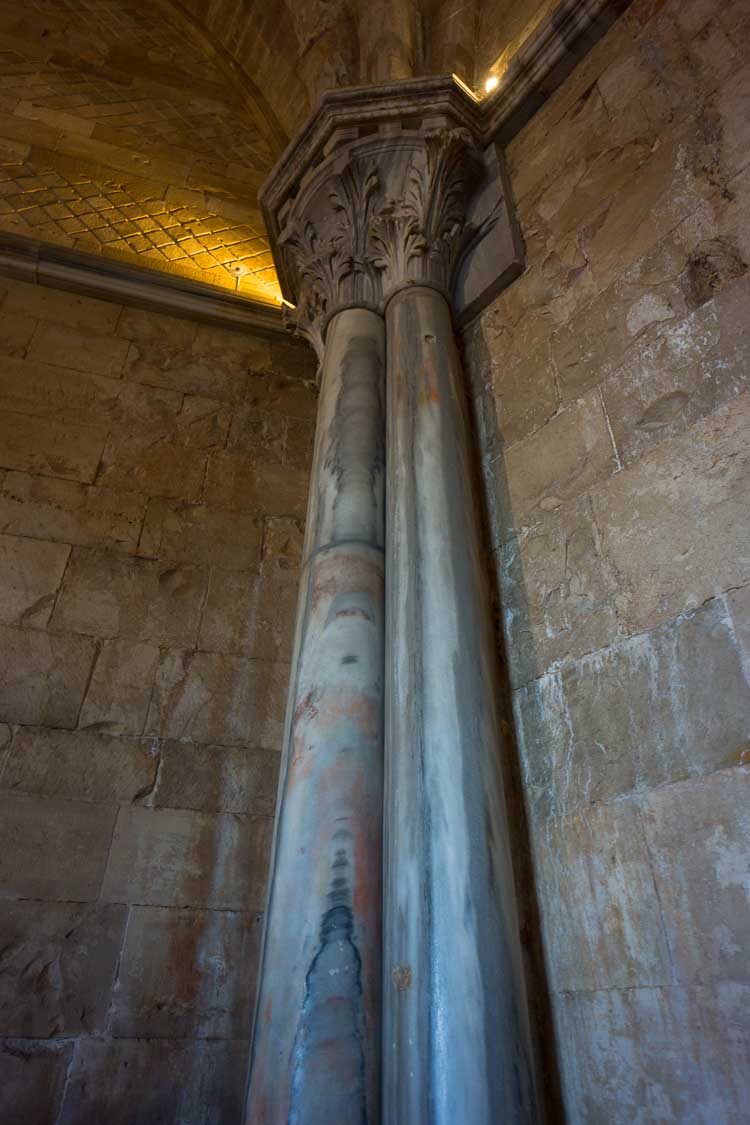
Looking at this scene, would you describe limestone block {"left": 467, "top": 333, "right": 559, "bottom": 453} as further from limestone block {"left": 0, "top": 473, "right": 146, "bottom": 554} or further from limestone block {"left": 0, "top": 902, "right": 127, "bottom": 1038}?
limestone block {"left": 0, "top": 902, "right": 127, "bottom": 1038}

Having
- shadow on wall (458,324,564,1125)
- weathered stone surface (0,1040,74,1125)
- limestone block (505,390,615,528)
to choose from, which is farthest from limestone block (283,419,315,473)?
weathered stone surface (0,1040,74,1125)

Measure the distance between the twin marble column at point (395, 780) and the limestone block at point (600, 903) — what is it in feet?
0.52

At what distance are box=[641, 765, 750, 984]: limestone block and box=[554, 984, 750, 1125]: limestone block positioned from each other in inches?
2.1

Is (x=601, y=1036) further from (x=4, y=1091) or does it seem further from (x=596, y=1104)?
(x=4, y=1091)

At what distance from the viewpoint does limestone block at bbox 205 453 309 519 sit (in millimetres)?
3535

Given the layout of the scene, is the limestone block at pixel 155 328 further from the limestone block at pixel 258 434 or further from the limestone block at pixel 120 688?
the limestone block at pixel 120 688

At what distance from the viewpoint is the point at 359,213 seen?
3.07m

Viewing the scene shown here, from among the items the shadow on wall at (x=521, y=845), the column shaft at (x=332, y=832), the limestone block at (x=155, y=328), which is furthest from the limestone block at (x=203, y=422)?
the shadow on wall at (x=521, y=845)

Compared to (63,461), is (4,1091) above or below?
below

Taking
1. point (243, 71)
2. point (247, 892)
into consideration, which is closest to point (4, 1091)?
point (247, 892)

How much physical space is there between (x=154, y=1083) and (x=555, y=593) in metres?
1.96

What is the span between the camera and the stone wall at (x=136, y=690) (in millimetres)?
2309

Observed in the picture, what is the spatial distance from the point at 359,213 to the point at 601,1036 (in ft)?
9.72

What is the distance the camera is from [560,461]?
2197 mm
